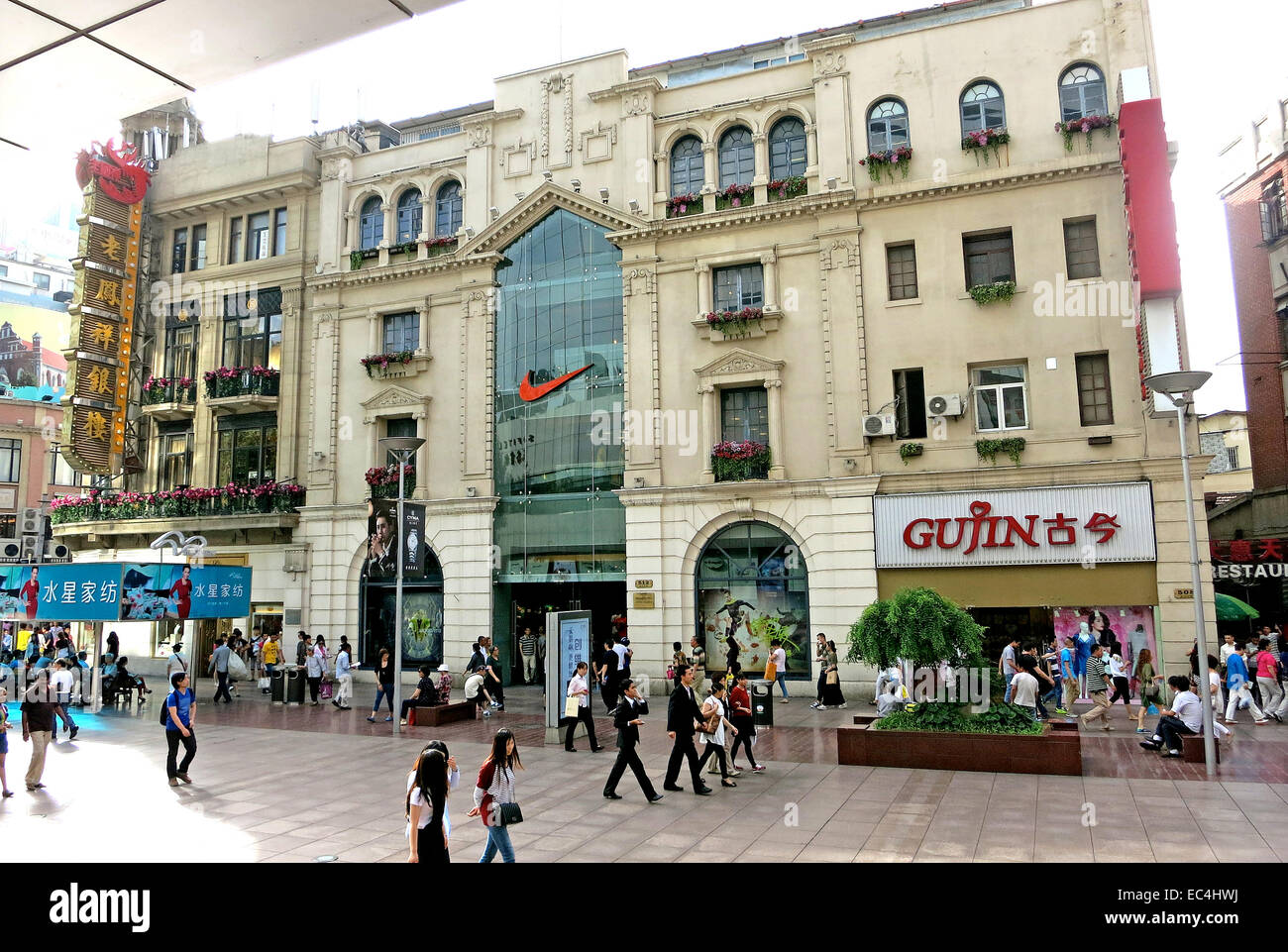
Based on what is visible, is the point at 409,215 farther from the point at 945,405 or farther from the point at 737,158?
the point at 945,405

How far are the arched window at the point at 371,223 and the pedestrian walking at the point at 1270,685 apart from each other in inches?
1142

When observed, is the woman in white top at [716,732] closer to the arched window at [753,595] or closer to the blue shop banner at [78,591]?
the arched window at [753,595]

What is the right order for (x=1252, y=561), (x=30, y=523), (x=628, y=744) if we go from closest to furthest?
1. (x=628, y=744)
2. (x=1252, y=561)
3. (x=30, y=523)

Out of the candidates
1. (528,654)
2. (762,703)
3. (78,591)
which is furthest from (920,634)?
(78,591)

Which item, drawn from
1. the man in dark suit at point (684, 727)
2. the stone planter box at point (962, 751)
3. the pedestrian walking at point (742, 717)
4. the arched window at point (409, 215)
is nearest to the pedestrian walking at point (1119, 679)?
the stone planter box at point (962, 751)

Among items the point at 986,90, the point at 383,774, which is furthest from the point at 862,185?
the point at 383,774

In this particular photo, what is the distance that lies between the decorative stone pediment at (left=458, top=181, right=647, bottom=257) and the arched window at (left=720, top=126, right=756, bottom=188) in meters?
3.01

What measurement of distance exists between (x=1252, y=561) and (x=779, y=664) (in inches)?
692

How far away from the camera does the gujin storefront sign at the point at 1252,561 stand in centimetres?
2819

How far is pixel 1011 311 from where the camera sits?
23391mm

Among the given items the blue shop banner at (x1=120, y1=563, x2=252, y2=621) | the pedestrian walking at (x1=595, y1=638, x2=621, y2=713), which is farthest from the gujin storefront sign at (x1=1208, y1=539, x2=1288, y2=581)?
the blue shop banner at (x1=120, y1=563, x2=252, y2=621)

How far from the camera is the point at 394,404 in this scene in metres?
29.9

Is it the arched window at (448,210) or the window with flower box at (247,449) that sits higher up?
the arched window at (448,210)
